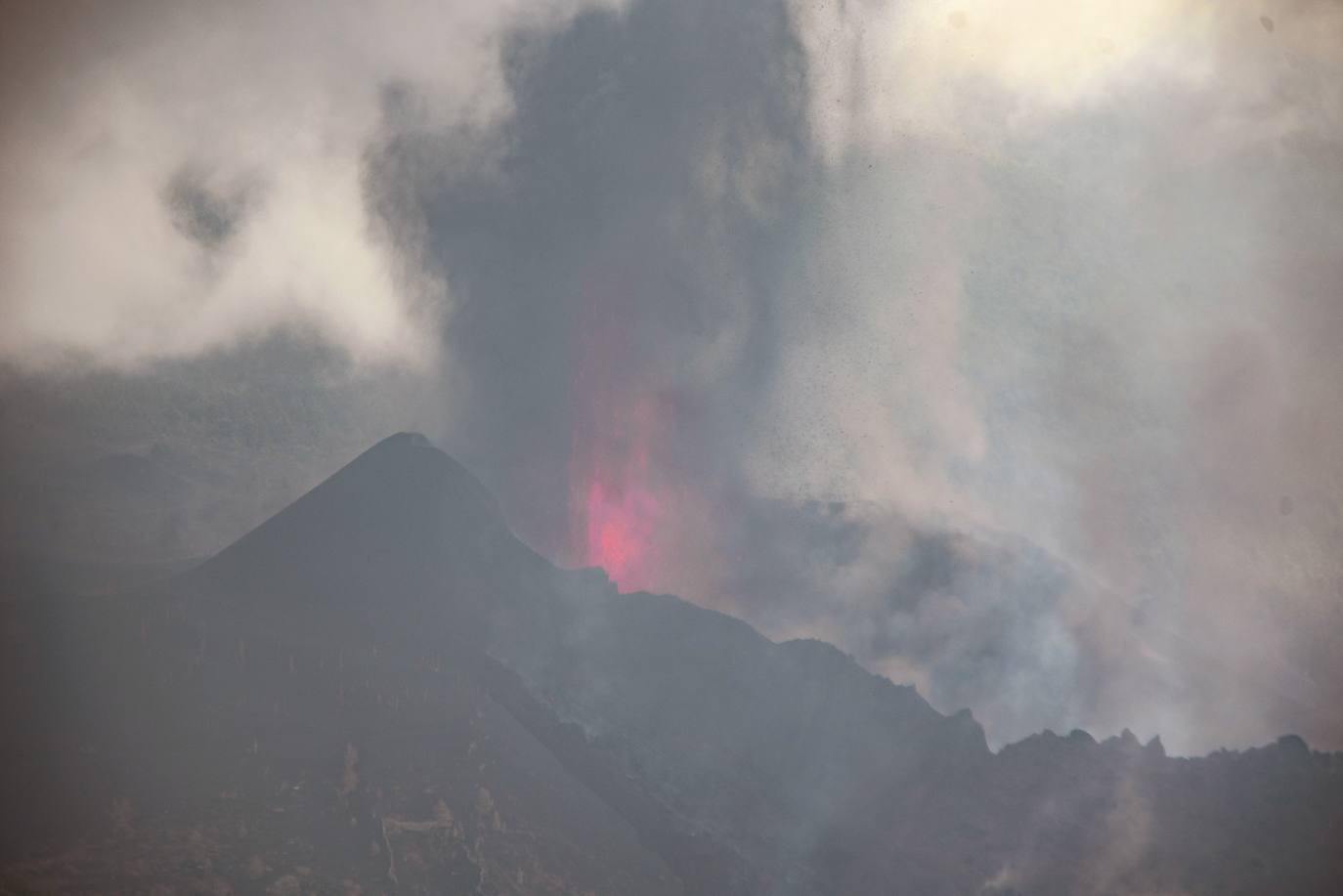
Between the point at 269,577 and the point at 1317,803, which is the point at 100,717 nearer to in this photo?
the point at 269,577

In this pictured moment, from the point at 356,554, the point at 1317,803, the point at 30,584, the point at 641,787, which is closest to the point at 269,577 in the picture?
the point at 356,554

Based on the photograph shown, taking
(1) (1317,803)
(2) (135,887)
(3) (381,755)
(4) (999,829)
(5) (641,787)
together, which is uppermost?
(1) (1317,803)

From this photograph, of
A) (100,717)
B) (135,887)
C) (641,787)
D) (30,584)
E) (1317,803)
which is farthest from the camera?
(641,787)

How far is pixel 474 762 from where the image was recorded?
114ft

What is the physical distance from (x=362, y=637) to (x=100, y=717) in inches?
419

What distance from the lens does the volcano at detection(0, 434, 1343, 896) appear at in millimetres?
28500

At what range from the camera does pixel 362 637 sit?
39938 mm

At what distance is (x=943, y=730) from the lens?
36031 millimetres

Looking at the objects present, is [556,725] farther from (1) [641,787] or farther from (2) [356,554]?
(2) [356,554]

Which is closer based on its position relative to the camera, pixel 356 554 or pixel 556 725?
pixel 556 725

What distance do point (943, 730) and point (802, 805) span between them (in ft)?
21.5

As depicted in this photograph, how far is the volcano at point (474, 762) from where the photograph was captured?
28500 millimetres

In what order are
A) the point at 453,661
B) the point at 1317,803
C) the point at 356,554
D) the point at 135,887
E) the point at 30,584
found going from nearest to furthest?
the point at 135,887 < the point at 1317,803 < the point at 30,584 < the point at 453,661 < the point at 356,554

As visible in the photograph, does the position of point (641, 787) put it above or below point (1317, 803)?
below
